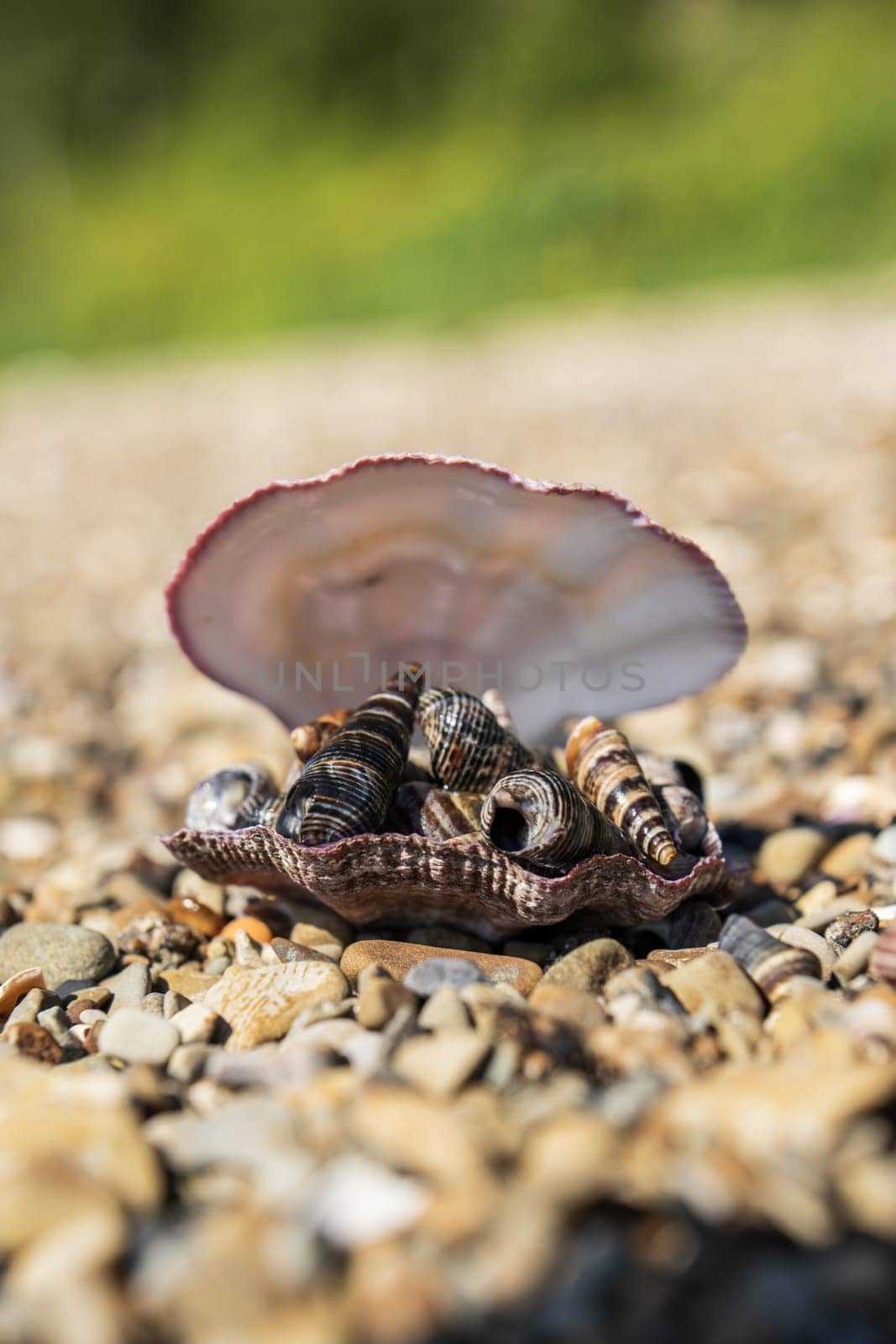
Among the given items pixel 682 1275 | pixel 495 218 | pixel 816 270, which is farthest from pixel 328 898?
pixel 495 218

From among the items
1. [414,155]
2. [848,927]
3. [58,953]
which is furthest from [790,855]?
[414,155]

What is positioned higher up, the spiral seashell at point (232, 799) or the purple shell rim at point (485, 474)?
the purple shell rim at point (485, 474)

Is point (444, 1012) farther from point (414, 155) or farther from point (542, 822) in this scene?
Answer: point (414, 155)

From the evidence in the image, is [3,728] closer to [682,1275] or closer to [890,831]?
[890,831]

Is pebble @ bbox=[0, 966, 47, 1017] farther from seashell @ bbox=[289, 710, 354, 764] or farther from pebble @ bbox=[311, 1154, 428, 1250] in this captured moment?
pebble @ bbox=[311, 1154, 428, 1250]

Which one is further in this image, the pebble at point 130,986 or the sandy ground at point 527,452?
the sandy ground at point 527,452

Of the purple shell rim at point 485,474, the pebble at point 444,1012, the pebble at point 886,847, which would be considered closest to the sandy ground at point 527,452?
the pebble at point 886,847

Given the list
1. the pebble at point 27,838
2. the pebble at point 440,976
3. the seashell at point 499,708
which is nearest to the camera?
the pebble at point 440,976

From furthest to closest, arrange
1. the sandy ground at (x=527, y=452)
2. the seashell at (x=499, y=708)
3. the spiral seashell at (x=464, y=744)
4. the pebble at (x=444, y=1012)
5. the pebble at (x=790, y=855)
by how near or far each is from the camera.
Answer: the sandy ground at (x=527, y=452) < the pebble at (x=790, y=855) < the seashell at (x=499, y=708) < the spiral seashell at (x=464, y=744) < the pebble at (x=444, y=1012)

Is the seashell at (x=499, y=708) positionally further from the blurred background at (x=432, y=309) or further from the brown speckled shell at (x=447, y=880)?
the blurred background at (x=432, y=309)
